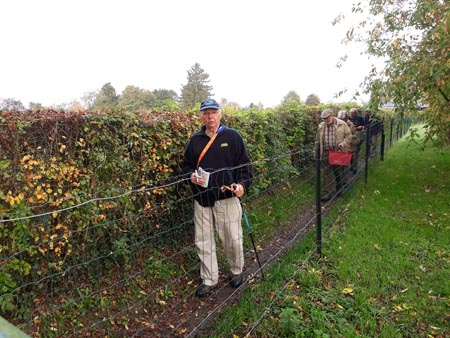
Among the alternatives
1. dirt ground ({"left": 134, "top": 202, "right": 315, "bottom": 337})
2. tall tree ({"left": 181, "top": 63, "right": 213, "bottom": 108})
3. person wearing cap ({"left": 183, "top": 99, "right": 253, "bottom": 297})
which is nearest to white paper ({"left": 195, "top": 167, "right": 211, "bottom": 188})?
person wearing cap ({"left": 183, "top": 99, "right": 253, "bottom": 297})

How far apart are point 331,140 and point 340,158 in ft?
1.46

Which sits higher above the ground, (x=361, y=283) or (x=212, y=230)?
(x=212, y=230)

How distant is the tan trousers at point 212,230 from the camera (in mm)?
3525

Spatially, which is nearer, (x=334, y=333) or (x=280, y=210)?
(x=334, y=333)

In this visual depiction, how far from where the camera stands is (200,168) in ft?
10.6

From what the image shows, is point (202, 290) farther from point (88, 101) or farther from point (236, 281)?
point (88, 101)

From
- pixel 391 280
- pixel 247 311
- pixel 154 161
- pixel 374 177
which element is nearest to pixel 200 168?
pixel 154 161

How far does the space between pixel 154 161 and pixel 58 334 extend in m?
1.89

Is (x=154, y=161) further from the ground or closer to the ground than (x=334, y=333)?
further from the ground

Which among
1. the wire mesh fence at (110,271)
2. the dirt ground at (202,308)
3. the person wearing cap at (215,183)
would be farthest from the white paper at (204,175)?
the dirt ground at (202,308)

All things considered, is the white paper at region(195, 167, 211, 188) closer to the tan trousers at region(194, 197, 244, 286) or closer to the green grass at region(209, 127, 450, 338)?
the tan trousers at region(194, 197, 244, 286)

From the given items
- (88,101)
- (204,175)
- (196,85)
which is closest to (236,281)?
(204,175)

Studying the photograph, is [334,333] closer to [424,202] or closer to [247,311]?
[247,311]

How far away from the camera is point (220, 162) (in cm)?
343
